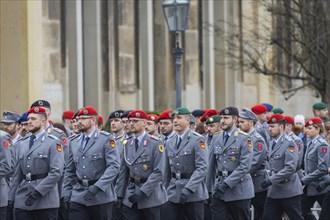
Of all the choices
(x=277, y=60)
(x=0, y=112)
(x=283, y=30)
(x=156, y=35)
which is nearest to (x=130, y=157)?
(x=0, y=112)

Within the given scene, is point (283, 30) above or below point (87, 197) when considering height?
above

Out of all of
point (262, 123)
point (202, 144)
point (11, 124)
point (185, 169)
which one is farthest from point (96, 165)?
point (262, 123)

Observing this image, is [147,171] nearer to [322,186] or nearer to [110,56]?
[322,186]

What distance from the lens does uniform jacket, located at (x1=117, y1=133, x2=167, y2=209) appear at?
58.1 ft

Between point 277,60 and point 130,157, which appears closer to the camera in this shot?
point 130,157

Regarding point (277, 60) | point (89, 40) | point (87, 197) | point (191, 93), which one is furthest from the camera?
point (277, 60)

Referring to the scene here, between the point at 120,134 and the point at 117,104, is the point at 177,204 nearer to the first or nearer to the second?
the point at 120,134

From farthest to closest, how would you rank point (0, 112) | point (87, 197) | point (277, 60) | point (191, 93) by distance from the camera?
point (277, 60) → point (191, 93) → point (0, 112) → point (87, 197)

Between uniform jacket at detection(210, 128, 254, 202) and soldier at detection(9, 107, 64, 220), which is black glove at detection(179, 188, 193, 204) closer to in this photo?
uniform jacket at detection(210, 128, 254, 202)

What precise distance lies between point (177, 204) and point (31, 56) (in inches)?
360

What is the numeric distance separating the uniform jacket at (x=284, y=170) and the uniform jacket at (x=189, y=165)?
1893 millimetres

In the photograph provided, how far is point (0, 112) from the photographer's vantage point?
26.4 m

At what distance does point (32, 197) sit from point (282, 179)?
480 centimetres

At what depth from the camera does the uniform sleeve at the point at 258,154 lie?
2023 centimetres
